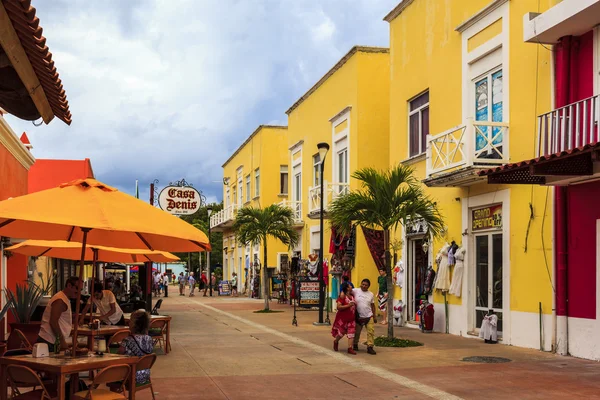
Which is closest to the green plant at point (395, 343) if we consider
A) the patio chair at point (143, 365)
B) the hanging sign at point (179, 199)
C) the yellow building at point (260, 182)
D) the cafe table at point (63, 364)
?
the patio chair at point (143, 365)

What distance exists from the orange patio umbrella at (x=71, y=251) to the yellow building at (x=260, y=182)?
69.4 feet

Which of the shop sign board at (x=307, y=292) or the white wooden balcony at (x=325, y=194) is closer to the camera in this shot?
the shop sign board at (x=307, y=292)

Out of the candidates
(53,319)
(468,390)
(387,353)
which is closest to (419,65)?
(387,353)

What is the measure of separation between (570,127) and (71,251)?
9507 mm

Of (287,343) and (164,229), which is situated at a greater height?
(164,229)

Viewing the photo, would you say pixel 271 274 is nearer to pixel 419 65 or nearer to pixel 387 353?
pixel 419 65

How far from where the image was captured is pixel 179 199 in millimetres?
24797

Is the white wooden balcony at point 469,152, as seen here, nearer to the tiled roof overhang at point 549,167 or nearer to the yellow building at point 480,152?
the yellow building at point 480,152

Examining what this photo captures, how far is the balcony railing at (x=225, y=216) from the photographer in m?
46.8

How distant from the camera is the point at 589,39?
13570 millimetres

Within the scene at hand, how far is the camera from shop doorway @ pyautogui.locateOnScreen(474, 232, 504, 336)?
16516 millimetres

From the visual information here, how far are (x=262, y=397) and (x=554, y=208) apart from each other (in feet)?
23.8

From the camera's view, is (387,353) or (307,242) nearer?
(387,353)

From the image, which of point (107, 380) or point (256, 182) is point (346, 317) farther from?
point (256, 182)
